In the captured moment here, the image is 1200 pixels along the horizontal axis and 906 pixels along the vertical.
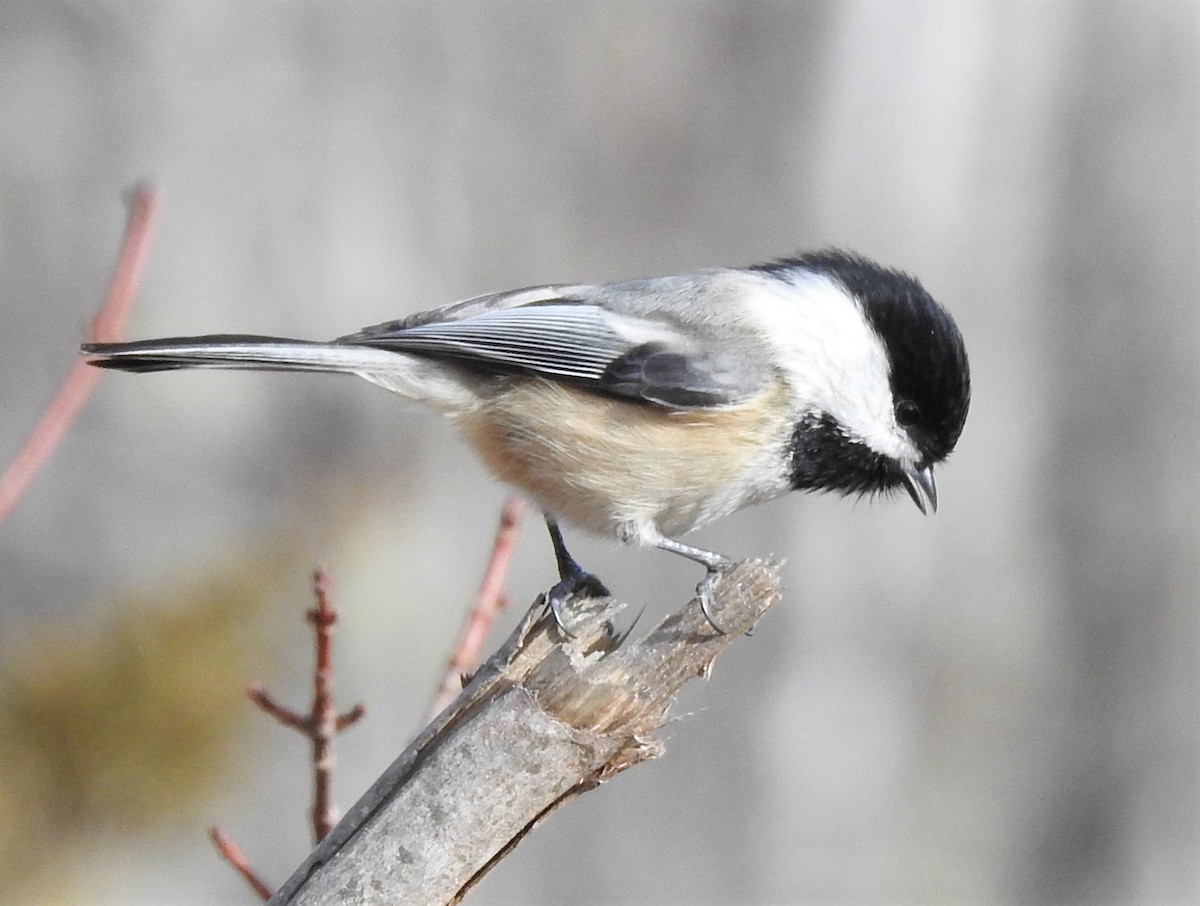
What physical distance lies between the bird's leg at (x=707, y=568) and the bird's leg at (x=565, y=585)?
0.13 meters

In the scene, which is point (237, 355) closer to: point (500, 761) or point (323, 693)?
point (323, 693)

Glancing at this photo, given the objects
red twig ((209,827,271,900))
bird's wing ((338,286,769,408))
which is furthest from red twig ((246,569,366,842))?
bird's wing ((338,286,769,408))

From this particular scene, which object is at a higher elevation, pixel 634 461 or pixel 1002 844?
pixel 634 461

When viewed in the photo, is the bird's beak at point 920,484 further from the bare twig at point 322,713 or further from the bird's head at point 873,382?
the bare twig at point 322,713

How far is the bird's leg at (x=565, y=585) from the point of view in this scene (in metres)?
1.54

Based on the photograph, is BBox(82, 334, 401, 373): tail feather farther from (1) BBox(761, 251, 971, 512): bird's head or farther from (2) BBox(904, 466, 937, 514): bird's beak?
(2) BBox(904, 466, 937, 514): bird's beak

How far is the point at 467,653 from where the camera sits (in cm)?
154

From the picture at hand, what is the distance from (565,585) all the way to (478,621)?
206 millimetres

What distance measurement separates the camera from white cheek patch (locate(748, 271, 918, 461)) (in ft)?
6.30

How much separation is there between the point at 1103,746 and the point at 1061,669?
0.73 ft

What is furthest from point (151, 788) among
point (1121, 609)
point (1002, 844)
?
point (1121, 609)

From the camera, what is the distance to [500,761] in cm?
132

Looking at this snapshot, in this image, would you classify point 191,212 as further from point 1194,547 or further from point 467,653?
point 1194,547

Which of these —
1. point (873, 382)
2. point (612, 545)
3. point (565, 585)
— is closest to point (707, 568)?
point (565, 585)
